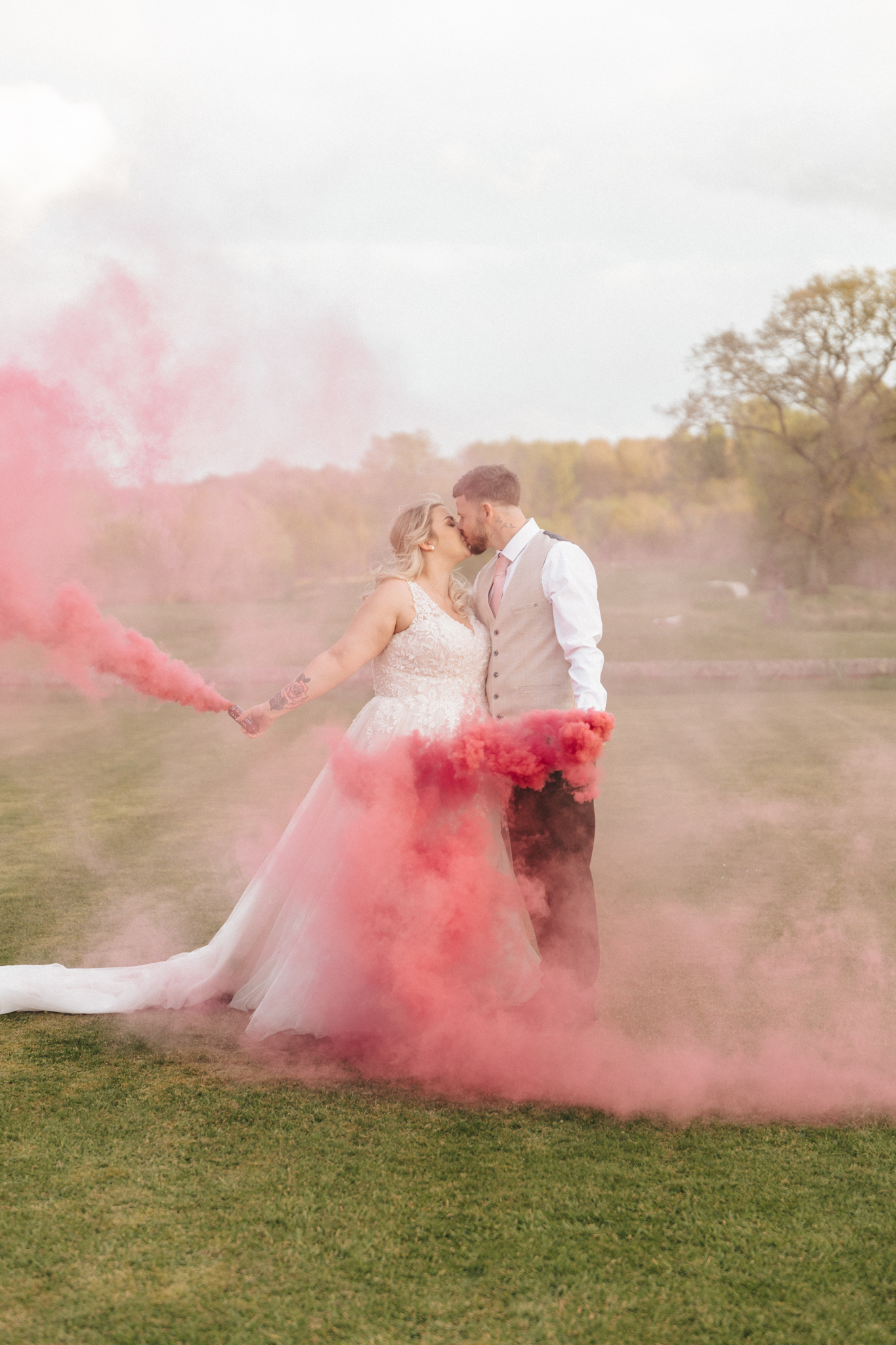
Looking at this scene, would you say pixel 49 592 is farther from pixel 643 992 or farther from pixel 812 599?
pixel 812 599

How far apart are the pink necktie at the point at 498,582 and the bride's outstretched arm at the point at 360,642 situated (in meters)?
0.30

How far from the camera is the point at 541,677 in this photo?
3.58m

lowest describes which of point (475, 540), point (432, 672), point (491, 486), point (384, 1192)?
point (384, 1192)

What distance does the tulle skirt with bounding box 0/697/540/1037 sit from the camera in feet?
11.0

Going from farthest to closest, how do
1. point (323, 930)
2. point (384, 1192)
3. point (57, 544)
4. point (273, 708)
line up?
point (57, 544) → point (273, 708) → point (323, 930) → point (384, 1192)

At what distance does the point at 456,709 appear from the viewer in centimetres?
368

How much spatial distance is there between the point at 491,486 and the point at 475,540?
20 cm

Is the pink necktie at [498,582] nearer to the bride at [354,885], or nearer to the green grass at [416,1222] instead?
the bride at [354,885]

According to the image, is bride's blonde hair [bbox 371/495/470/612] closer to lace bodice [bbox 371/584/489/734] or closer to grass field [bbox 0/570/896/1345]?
lace bodice [bbox 371/584/489/734]

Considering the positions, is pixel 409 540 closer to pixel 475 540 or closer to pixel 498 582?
pixel 475 540

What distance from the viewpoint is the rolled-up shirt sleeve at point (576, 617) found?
335cm

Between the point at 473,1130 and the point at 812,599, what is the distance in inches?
990

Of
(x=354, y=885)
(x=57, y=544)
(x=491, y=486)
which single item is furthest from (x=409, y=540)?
(x=57, y=544)

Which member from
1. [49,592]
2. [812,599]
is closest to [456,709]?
[49,592]
